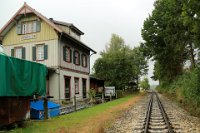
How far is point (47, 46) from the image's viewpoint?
27047 mm

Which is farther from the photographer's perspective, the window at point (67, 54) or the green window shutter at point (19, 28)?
the green window shutter at point (19, 28)

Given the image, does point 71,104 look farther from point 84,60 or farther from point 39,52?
point 84,60

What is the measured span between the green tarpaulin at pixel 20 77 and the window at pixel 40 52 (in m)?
11.1

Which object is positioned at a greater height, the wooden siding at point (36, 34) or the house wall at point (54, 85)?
the wooden siding at point (36, 34)

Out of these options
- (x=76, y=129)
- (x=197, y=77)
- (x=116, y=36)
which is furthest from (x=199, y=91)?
(x=116, y=36)

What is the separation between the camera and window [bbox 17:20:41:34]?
27.7m

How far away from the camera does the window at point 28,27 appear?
91.0 feet

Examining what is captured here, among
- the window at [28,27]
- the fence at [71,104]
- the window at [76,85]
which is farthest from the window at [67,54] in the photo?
the fence at [71,104]

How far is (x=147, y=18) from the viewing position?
46094 mm

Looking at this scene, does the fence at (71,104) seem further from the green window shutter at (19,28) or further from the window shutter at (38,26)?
the green window shutter at (19,28)

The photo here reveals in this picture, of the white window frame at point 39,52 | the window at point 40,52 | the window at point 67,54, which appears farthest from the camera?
the window at point 67,54

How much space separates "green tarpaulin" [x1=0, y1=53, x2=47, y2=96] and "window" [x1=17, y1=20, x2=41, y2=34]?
490 inches

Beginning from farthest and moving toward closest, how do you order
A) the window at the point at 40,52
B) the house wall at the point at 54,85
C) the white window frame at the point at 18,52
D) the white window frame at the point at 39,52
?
the white window frame at the point at 18,52
the white window frame at the point at 39,52
the window at the point at 40,52
the house wall at the point at 54,85

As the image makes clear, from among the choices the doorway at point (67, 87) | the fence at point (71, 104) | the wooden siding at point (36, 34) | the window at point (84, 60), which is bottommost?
the fence at point (71, 104)
